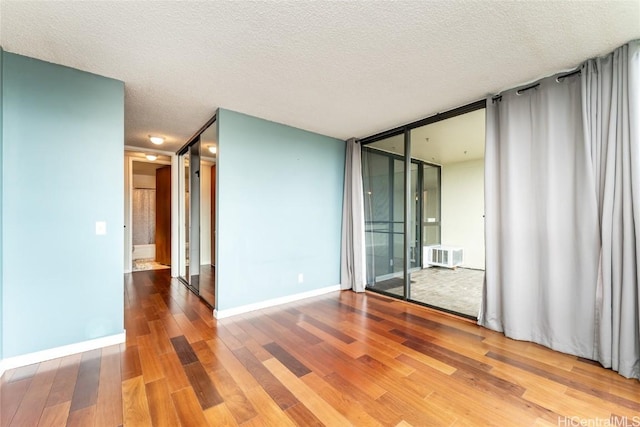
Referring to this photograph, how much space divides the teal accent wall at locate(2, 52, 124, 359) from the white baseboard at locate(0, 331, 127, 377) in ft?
0.12

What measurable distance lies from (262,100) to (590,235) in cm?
338

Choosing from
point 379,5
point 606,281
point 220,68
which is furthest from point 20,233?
point 606,281

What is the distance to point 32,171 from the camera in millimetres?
2098

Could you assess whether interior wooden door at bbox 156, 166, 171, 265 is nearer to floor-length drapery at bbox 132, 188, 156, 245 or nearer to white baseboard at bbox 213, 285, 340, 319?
floor-length drapery at bbox 132, 188, 156, 245

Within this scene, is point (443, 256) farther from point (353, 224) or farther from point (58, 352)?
point (58, 352)

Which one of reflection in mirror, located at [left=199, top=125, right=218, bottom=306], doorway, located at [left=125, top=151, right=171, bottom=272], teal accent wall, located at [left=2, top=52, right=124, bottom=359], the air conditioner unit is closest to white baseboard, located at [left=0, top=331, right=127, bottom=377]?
teal accent wall, located at [left=2, top=52, right=124, bottom=359]

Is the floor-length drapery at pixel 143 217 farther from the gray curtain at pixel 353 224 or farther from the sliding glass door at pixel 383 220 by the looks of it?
the sliding glass door at pixel 383 220

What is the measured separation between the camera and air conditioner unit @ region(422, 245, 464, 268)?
18.9ft

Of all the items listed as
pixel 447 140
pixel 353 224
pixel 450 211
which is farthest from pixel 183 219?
pixel 450 211

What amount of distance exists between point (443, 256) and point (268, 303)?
4.30 meters

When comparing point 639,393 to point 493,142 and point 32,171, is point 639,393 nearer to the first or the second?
point 493,142

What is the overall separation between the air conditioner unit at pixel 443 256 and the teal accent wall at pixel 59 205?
18.8 feet

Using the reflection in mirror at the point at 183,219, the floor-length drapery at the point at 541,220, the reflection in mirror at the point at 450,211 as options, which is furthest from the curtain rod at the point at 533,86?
the reflection in mirror at the point at 183,219

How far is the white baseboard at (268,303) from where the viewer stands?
3088 mm
